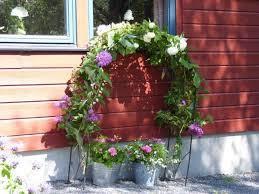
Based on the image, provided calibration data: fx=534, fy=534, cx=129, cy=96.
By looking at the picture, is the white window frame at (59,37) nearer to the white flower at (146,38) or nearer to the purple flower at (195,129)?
the white flower at (146,38)

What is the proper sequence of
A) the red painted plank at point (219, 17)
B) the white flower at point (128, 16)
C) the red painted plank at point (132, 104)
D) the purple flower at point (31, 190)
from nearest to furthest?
the purple flower at point (31, 190) < the red painted plank at point (132, 104) < the white flower at point (128, 16) < the red painted plank at point (219, 17)

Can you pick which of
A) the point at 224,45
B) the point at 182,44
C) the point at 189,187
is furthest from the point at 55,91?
the point at 224,45

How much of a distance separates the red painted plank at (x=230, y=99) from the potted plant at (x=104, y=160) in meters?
1.26

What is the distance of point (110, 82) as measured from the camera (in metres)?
5.07

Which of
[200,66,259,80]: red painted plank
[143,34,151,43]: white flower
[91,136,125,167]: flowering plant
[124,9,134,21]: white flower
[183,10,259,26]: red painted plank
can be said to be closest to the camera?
[91,136,125,167]: flowering plant

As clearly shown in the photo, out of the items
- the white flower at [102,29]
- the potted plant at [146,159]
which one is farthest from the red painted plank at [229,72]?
the white flower at [102,29]

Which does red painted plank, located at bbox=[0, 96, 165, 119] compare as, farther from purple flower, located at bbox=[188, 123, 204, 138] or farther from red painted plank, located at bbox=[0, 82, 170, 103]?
purple flower, located at bbox=[188, 123, 204, 138]

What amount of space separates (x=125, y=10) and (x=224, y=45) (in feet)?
4.17

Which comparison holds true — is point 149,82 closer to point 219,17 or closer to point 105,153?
point 105,153

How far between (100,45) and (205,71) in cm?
139

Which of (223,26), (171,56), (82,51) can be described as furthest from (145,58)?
(223,26)

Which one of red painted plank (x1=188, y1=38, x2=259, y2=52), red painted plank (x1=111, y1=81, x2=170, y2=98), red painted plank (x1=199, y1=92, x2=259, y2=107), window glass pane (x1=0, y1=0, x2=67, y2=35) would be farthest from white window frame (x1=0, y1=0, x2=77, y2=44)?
red painted plank (x1=199, y1=92, x2=259, y2=107)

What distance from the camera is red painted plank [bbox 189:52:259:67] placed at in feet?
19.2

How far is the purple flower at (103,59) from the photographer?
4.96 meters
